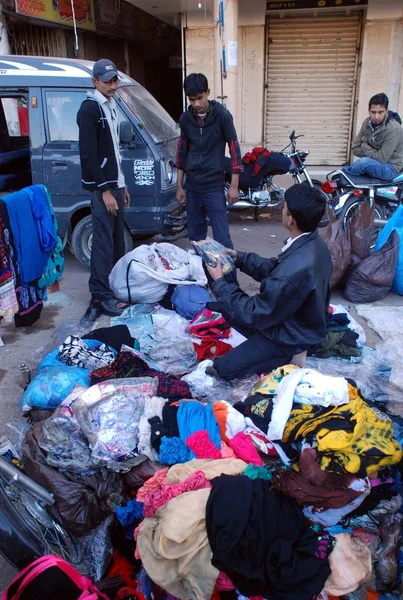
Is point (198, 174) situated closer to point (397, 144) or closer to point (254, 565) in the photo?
point (397, 144)

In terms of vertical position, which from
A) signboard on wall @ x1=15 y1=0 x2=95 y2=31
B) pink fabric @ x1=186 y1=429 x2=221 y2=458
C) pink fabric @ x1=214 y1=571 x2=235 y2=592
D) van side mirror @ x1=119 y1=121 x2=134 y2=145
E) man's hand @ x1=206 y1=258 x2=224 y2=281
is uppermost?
signboard on wall @ x1=15 y1=0 x2=95 y2=31

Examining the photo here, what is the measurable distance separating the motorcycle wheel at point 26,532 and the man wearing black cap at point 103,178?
2559 millimetres

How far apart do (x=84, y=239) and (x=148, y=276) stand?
1.40 m

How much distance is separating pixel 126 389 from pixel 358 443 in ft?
4.60

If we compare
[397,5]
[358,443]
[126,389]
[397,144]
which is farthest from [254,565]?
[397,5]

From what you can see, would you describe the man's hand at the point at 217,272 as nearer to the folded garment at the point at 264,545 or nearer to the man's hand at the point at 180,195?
the folded garment at the point at 264,545

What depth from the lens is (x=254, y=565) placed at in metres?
2.06

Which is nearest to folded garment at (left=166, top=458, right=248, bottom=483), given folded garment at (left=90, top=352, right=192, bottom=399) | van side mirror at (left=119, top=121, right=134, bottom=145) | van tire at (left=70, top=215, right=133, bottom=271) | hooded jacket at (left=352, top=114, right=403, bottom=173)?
folded garment at (left=90, top=352, right=192, bottom=399)

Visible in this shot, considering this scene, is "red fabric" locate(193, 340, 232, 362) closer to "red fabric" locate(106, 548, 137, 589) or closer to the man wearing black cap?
the man wearing black cap

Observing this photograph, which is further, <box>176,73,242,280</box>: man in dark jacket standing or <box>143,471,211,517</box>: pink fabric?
<box>176,73,242,280</box>: man in dark jacket standing

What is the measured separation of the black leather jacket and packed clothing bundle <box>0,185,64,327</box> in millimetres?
1650

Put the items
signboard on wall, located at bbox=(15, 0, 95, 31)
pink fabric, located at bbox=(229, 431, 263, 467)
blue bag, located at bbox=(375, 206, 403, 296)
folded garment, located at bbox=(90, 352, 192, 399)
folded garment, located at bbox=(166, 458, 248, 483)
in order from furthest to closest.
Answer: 1. signboard on wall, located at bbox=(15, 0, 95, 31)
2. blue bag, located at bbox=(375, 206, 403, 296)
3. folded garment, located at bbox=(90, 352, 192, 399)
4. pink fabric, located at bbox=(229, 431, 263, 467)
5. folded garment, located at bbox=(166, 458, 248, 483)

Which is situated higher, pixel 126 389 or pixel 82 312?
pixel 126 389

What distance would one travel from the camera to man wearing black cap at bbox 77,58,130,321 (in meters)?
4.47
